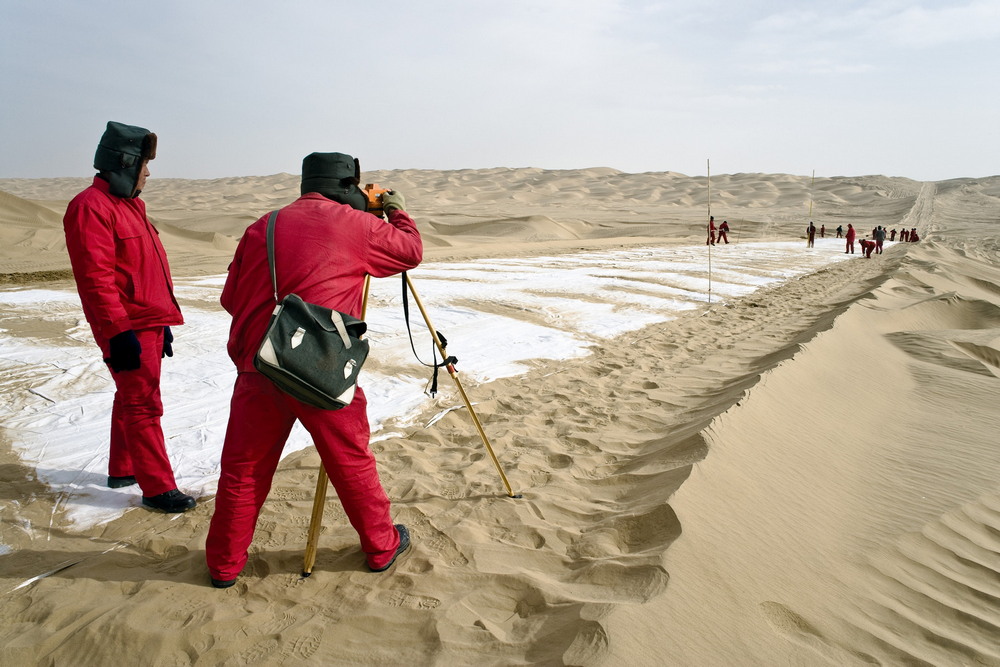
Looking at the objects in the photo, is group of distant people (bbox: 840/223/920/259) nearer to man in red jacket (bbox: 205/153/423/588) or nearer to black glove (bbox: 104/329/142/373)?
man in red jacket (bbox: 205/153/423/588)

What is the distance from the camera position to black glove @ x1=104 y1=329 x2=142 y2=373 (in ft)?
9.98

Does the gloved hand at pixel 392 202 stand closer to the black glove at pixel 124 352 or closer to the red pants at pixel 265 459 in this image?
the red pants at pixel 265 459

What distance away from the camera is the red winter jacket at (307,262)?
7.88 feet

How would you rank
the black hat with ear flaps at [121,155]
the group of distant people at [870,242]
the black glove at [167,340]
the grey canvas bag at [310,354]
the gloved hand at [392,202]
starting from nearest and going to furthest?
the grey canvas bag at [310,354] → the gloved hand at [392,202] → the black hat with ear flaps at [121,155] → the black glove at [167,340] → the group of distant people at [870,242]

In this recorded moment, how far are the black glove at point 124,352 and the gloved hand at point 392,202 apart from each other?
4.67 feet

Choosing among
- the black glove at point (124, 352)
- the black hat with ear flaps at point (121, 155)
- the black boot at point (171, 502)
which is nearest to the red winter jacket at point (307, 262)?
the black glove at point (124, 352)

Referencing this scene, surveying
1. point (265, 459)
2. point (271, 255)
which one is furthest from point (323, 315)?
point (265, 459)

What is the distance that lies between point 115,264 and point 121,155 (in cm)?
56

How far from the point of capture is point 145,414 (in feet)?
10.5

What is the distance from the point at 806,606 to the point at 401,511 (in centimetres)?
194

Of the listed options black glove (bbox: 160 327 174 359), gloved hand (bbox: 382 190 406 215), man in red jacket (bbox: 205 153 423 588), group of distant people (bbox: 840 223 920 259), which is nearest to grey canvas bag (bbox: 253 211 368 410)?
man in red jacket (bbox: 205 153 423 588)

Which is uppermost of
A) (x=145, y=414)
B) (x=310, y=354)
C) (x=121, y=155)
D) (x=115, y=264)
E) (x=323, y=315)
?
(x=121, y=155)

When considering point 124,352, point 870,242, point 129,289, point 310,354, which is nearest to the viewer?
point 310,354

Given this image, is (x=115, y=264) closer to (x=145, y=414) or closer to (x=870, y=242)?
(x=145, y=414)
